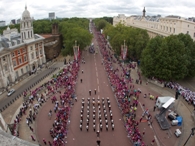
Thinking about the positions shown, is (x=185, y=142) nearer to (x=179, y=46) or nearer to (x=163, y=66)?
(x=163, y=66)

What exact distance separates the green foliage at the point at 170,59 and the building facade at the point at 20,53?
92.1ft

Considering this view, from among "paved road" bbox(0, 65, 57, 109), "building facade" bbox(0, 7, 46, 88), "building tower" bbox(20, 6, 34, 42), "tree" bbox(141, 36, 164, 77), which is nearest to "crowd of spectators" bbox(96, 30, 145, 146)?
"tree" bbox(141, 36, 164, 77)

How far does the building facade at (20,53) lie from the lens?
37322 mm

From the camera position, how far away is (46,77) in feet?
138

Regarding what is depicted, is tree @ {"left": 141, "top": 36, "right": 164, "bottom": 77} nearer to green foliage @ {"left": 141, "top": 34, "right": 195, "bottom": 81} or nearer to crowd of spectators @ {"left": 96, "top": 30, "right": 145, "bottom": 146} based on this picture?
green foliage @ {"left": 141, "top": 34, "right": 195, "bottom": 81}

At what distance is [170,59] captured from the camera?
33.8 metres

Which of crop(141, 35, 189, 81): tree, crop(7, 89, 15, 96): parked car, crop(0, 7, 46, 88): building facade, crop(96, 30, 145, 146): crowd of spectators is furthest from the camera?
crop(0, 7, 46, 88): building facade

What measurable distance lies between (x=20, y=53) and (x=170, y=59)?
108 ft

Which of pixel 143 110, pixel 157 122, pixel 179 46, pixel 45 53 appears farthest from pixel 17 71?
pixel 179 46

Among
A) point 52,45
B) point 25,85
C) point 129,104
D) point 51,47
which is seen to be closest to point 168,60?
point 129,104

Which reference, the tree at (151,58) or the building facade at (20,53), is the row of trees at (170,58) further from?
the building facade at (20,53)

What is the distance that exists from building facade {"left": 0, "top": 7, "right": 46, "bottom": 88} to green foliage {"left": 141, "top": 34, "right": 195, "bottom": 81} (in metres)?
28.1

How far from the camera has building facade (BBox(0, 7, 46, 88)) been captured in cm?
3732

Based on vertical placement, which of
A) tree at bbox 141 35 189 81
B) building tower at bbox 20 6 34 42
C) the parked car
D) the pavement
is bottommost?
the pavement
